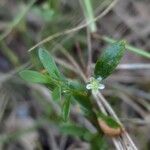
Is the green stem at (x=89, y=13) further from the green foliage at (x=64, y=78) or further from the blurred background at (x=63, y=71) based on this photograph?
the green foliage at (x=64, y=78)

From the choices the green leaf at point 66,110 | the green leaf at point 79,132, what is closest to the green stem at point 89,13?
the green leaf at point 79,132

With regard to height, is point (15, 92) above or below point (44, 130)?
above

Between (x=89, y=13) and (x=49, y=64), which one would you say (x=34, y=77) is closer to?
(x=49, y=64)

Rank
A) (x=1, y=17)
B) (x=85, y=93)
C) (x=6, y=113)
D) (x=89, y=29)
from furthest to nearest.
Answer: (x=1, y=17) → (x=6, y=113) → (x=89, y=29) → (x=85, y=93)

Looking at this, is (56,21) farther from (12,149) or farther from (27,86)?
(12,149)

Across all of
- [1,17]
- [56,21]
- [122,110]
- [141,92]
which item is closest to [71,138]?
[122,110]

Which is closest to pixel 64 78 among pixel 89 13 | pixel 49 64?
pixel 49 64
